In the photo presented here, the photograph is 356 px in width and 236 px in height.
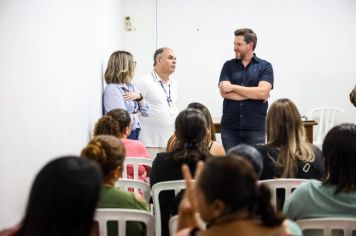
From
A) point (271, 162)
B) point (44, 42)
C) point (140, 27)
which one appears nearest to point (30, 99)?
point (44, 42)

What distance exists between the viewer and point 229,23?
687 centimetres

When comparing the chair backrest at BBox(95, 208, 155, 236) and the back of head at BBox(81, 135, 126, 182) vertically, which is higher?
the back of head at BBox(81, 135, 126, 182)

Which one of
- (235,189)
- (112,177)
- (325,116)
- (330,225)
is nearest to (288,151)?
(330,225)

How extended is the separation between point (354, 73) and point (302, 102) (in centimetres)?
80

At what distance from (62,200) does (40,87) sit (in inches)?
67.7

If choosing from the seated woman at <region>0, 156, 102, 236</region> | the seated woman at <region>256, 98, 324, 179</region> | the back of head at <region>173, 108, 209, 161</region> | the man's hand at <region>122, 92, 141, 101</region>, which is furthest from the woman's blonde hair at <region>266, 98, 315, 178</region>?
the man's hand at <region>122, 92, 141, 101</region>

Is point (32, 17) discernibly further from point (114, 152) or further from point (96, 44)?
point (96, 44)

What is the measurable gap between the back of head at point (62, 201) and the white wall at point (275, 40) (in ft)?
18.3

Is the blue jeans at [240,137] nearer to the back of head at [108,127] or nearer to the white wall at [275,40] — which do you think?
the back of head at [108,127]

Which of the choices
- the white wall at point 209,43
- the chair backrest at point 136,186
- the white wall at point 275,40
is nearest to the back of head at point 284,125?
the chair backrest at point 136,186

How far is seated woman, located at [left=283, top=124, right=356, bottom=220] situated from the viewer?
1.99m

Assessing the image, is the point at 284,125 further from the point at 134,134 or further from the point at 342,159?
the point at 134,134

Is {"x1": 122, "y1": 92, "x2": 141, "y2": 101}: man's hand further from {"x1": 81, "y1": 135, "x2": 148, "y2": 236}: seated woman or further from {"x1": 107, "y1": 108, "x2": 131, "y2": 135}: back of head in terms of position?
{"x1": 81, "y1": 135, "x2": 148, "y2": 236}: seated woman

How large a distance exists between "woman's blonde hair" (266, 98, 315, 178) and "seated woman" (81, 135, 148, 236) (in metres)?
0.88
